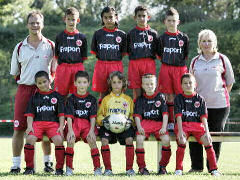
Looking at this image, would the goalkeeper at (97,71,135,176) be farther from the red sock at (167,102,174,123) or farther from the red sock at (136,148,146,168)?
the red sock at (167,102,174,123)

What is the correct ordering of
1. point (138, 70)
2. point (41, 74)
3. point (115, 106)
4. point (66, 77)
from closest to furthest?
point (41, 74) → point (115, 106) → point (66, 77) → point (138, 70)

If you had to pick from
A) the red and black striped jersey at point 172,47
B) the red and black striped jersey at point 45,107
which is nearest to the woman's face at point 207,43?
the red and black striped jersey at point 172,47

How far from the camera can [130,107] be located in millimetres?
6746

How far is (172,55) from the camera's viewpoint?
23.5 ft

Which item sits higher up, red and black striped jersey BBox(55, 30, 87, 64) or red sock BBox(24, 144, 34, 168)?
red and black striped jersey BBox(55, 30, 87, 64)

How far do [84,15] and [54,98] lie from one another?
32.9 metres

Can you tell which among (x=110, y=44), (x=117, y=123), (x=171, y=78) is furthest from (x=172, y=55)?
(x=117, y=123)

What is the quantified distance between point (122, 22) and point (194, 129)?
30095 millimetres

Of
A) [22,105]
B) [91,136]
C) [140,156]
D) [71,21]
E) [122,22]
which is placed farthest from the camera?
[122,22]

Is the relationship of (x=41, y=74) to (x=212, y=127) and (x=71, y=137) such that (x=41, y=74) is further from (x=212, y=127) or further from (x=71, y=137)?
(x=212, y=127)

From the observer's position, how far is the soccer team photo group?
6.48m

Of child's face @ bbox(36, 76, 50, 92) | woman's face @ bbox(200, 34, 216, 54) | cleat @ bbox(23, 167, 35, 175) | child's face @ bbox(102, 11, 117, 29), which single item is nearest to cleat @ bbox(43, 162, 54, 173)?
cleat @ bbox(23, 167, 35, 175)

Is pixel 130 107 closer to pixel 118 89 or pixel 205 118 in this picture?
pixel 118 89

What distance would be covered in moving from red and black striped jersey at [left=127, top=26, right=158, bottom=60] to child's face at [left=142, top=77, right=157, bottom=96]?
64 cm
